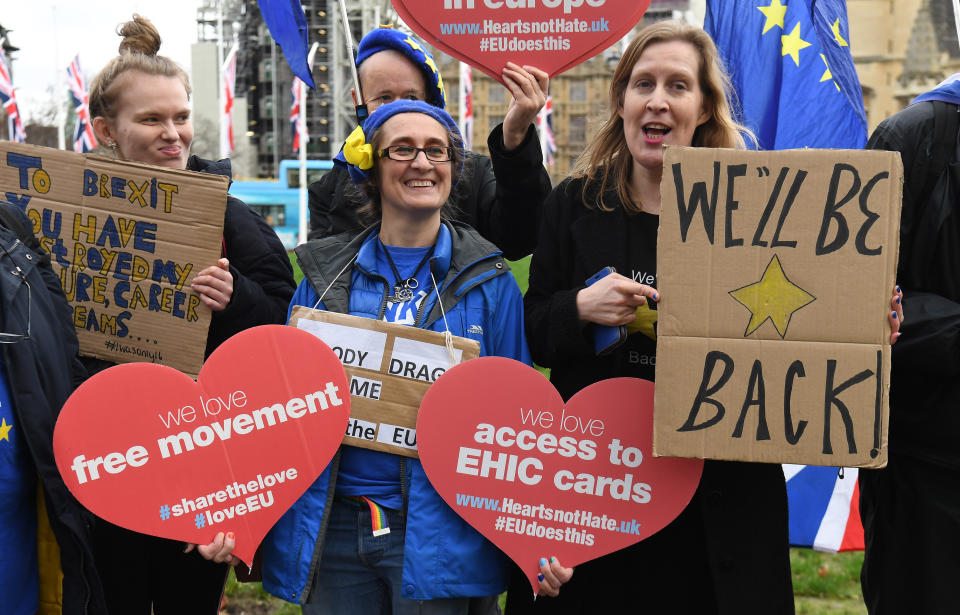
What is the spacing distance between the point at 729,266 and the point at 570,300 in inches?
17.5

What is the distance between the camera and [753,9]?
4062 mm

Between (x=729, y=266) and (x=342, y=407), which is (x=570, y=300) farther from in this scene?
(x=342, y=407)

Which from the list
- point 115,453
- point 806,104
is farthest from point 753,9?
point 115,453

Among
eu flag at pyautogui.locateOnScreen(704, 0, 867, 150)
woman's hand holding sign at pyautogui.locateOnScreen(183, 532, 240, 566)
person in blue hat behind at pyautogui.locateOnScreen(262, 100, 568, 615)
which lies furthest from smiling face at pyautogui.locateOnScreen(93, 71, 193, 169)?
eu flag at pyautogui.locateOnScreen(704, 0, 867, 150)

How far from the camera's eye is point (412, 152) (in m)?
2.46

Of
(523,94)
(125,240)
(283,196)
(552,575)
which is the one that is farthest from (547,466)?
(283,196)

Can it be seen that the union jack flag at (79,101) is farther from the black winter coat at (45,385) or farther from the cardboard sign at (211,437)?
the cardboard sign at (211,437)

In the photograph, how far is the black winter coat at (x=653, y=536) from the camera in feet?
7.65

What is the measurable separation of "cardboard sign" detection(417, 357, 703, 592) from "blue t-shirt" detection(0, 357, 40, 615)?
100 cm

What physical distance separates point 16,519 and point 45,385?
34 cm

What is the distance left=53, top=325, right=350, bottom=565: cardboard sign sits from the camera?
221 cm

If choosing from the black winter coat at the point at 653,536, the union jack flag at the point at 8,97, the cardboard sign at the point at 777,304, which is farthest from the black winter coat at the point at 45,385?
the union jack flag at the point at 8,97

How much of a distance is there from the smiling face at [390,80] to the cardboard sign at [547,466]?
1.19m

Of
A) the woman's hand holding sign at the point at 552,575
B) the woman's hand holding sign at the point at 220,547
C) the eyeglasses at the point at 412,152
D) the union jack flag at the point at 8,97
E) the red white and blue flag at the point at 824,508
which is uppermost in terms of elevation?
the union jack flag at the point at 8,97
